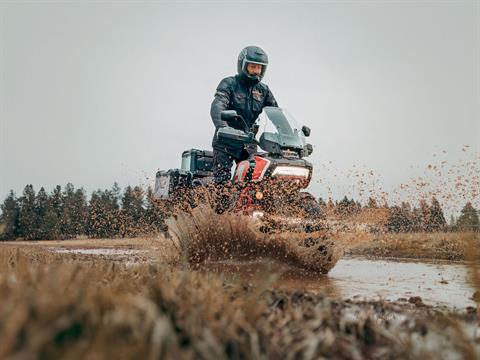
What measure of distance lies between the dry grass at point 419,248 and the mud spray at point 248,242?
2.37 meters

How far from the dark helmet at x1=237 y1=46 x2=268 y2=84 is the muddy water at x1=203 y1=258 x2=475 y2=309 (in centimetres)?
323

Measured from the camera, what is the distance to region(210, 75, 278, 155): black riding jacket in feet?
27.1

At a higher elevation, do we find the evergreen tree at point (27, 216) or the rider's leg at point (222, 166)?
the rider's leg at point (222, 166)

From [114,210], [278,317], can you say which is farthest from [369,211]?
[114,210]

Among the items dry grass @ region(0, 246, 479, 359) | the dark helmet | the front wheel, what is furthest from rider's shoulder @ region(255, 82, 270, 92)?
dry grass @ region(0, 246, 479, 359)

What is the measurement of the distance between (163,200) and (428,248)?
5.03 m

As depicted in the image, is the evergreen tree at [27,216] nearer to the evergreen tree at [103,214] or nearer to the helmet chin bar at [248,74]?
the evergreen tree at [103,214]

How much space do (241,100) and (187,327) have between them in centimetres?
683

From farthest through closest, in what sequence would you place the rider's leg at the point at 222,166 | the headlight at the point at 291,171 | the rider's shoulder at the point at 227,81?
1. the rider's shoulder at the point at 227,81
2. the rider's leg at the point at 222,166
3. the headlight at the point at 291,171

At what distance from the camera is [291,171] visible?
679 cm

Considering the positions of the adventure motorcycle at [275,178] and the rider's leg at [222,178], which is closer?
the adventure motorcycle at [275,178]

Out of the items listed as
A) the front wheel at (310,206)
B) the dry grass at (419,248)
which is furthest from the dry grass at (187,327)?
the dry grass at (419,248)

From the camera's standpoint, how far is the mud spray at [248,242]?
6.35m

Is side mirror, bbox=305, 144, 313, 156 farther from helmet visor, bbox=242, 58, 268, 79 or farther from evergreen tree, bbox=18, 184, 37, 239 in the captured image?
evergreen tree, bbox=18, 184, 37, 239
